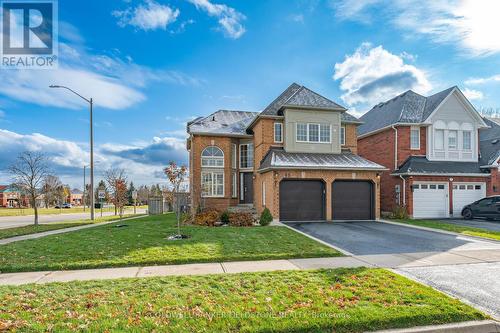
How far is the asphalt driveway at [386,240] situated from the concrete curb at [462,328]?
457 cm

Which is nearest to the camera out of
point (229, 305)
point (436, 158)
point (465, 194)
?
point (229, 305)

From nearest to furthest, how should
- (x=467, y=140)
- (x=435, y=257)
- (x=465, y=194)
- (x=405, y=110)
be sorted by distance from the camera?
(x=435, y=257), (x=465, y=194), (x=467, y=140), (x=405, y=110)

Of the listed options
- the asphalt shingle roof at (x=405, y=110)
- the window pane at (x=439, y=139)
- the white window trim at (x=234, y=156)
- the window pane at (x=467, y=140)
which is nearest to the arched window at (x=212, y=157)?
the white window trim at (x=234, y=156)

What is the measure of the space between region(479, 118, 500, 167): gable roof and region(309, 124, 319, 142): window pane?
42.8 ft

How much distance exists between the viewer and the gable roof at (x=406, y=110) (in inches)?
811

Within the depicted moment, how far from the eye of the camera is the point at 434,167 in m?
19.8

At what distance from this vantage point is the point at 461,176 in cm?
1970

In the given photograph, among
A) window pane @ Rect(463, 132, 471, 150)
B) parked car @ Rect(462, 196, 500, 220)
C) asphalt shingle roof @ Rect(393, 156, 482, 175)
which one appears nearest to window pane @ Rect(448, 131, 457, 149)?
window pane @ Rect(463, 132, 471, 150)

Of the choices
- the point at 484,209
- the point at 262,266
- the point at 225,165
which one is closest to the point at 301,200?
the point at 225,165

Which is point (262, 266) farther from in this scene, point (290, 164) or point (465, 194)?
point (465, 194)

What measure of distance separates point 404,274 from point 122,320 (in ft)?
20.0

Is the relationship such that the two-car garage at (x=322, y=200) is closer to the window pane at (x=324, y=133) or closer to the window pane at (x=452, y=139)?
the window pane at (x=324, y=133)

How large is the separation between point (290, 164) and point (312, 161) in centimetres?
182

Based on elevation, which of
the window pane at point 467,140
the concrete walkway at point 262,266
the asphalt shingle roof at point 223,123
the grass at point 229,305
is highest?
the asphalt shingle roof at point 223,123
